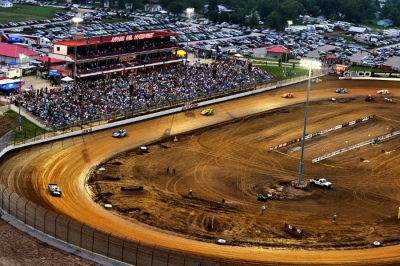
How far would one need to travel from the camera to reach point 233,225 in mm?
52094

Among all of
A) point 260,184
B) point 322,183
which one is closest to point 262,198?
point 260,184

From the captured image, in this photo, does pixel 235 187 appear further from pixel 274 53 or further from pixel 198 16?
pixel 198 16

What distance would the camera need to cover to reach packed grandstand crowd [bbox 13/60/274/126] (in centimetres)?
7562

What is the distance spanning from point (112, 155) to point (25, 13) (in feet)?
353

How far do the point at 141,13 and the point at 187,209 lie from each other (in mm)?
128874

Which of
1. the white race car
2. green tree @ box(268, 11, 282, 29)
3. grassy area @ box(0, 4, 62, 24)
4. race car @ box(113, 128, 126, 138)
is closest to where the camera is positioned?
the white race car

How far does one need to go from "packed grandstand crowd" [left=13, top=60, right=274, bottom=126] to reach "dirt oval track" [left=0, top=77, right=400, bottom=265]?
11.2 ft

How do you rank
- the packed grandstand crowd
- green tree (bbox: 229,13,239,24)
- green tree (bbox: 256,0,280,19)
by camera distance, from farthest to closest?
1. green tree (bbox: 256,0,280,19)
2. green tree (bbox: 229,13,239,24)
3. the packed grandstand crowd

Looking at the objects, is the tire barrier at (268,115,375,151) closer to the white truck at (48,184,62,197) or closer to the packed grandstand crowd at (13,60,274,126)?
the packed grandstand crowd at (13,60,274,126)

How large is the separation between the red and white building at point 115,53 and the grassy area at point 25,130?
16518mm

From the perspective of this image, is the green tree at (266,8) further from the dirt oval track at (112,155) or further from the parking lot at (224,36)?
the dirt oval track at (112,155)

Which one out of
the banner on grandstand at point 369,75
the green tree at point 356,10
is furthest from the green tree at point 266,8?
the banner on grandstand at point 369,75

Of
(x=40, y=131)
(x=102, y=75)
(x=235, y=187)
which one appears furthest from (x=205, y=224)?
(x=102, y=75)

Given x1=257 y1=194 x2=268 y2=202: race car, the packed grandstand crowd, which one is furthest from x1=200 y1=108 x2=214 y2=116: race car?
x1=257 y1=194 x2=268 y2=202: race car
